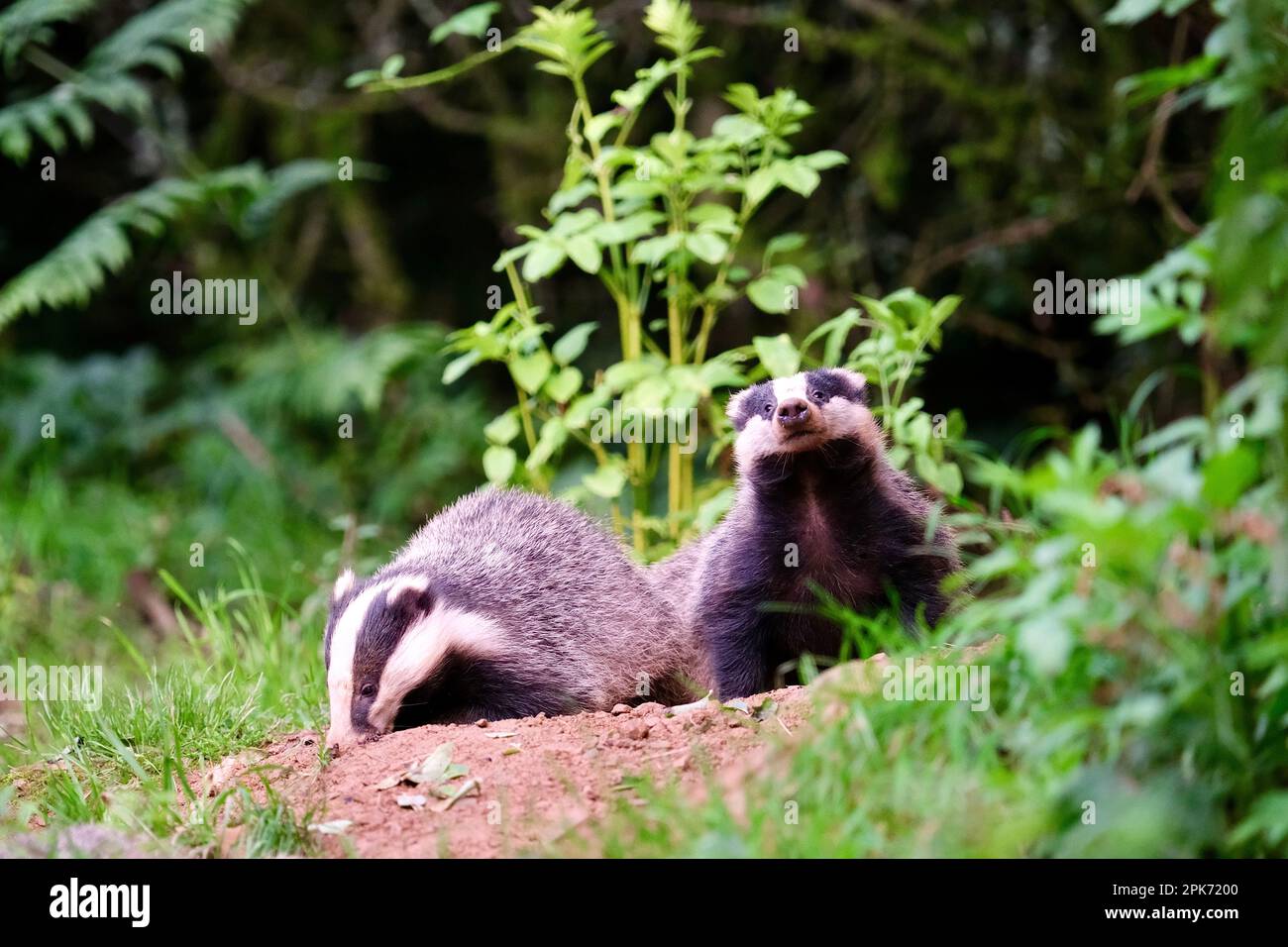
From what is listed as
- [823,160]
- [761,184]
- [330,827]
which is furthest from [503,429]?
[330,827]

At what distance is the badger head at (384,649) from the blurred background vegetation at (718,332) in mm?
524

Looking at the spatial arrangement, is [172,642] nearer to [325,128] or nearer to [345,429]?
[345,429]

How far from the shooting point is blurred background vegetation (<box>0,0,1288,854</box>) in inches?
122

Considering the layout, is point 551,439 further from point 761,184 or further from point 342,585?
point 761,184

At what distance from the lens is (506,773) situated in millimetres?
4129

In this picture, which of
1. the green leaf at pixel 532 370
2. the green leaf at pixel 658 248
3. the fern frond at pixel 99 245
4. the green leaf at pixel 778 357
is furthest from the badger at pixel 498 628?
the fern frond at pixel 99 245

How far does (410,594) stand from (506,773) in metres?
1.13

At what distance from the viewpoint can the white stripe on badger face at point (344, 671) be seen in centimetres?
477

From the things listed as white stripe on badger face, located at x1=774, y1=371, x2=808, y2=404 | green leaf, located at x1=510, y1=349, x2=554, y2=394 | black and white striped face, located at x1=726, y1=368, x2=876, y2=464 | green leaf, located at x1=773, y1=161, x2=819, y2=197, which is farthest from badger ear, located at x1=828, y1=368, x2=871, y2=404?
green leaf, located at x1=510, y1=349, x2=554, y2=394

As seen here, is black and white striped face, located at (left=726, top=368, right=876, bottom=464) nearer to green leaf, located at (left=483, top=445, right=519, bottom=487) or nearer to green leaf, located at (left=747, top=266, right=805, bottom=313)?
green leaf, located at (left=747, top=266, right=805, bottom=313)

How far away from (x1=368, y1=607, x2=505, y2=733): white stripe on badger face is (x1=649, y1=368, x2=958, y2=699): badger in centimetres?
89

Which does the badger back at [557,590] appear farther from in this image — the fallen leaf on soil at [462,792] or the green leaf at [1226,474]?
the green leaf at [1226,474]
